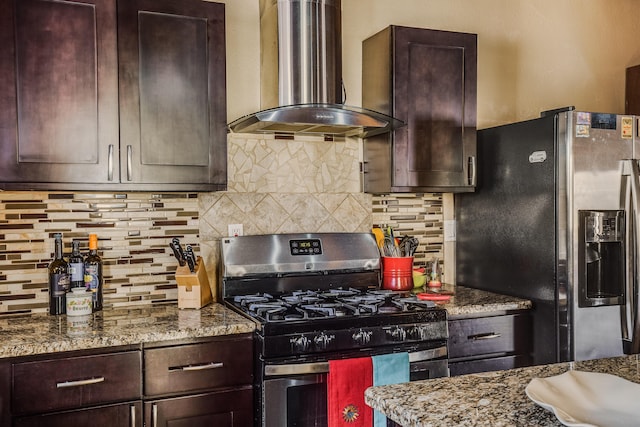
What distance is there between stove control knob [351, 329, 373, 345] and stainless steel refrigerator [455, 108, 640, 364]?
0.92 m

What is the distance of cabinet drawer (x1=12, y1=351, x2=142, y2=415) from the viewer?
2062mm

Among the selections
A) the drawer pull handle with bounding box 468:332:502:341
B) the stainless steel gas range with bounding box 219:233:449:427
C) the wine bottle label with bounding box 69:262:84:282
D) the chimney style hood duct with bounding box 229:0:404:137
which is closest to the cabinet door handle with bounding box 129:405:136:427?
the stainless steel gas range with bounding box 219:233:449:427

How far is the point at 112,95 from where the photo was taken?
2455 mm

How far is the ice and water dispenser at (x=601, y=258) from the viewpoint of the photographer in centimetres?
274

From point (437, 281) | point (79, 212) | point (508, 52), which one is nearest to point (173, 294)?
point (79, 212)

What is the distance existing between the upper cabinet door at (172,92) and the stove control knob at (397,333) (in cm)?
93

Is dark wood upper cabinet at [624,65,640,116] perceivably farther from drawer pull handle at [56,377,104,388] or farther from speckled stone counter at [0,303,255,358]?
drawer pull handle at [56,377,104,388]

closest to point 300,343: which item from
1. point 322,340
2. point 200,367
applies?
point 322,340

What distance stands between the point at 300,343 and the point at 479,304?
0.92 meters

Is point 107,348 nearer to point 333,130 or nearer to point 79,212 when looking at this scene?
point 79,212

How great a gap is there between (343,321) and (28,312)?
1355 mm

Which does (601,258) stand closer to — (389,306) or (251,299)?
(389,306)

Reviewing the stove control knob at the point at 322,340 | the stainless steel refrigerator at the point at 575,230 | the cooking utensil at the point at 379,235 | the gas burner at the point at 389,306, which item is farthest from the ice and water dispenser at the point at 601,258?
the stove control knob at the point at 322,340

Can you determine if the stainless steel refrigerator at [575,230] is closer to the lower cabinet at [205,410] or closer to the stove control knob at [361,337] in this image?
the stove control knob at [361,337]
